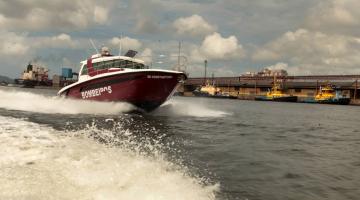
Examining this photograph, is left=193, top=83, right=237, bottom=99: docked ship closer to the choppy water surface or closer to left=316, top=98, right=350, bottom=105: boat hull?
left=316, top=98, right=350, bottom=105: boat hull

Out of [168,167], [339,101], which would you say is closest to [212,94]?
[339,101]

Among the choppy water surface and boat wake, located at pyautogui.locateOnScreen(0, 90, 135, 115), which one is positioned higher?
boat wake, located at pyautogui.locateOnScreen(0, 90, 135, 115)

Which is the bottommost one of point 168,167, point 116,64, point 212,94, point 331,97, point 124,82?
point 168,167

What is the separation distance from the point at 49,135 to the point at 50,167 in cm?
395

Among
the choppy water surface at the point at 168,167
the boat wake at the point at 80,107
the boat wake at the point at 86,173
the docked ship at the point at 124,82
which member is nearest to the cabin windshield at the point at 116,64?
the docked ship at the point at 124,82

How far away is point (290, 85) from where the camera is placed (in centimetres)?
10838

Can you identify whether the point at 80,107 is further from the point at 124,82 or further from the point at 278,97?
the point at 278,97

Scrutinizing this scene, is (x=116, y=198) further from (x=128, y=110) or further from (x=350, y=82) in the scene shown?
(x=350, y=82)

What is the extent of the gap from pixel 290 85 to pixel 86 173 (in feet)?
347

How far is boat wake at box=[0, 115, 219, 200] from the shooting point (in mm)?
6301

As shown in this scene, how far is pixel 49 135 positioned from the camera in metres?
11.3

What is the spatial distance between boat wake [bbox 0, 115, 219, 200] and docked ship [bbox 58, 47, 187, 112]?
12.0m

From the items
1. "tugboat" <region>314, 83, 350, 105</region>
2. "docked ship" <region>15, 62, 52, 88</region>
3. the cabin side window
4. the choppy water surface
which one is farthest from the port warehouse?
the choppy water surface

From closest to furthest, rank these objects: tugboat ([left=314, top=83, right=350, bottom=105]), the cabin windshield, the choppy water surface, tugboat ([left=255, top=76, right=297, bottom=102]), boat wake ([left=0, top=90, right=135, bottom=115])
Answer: the choppy water surface
boat wake ([left=0, top=90, right=135, bottom=115])
the cabin windshield
tugboat ([left=314, top=83, right=350, bottom=105])
tugboat ([left=255, top=76, right=297, bottom=102])
